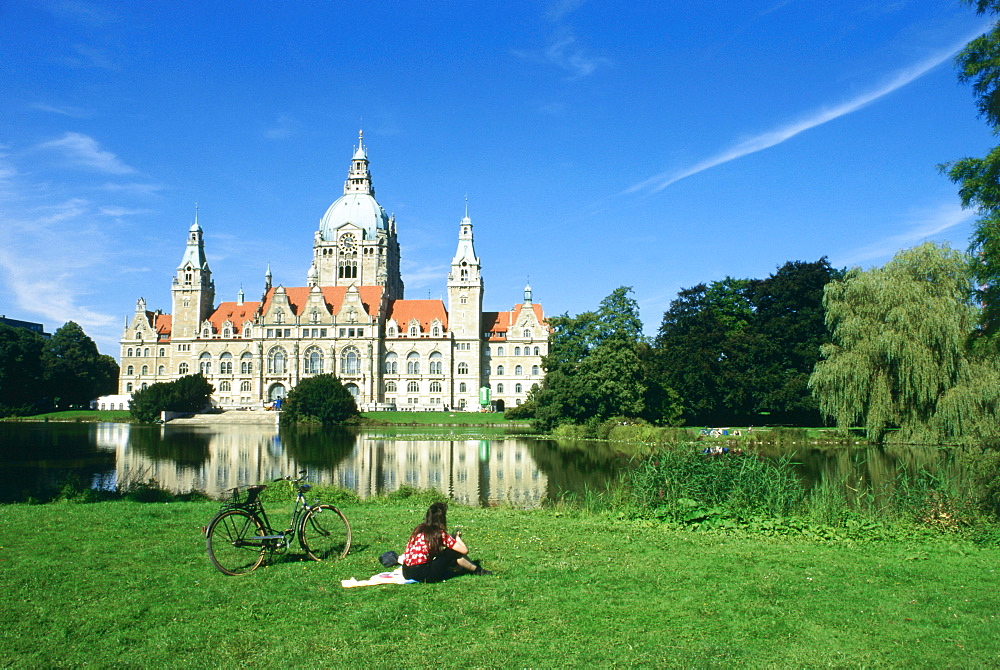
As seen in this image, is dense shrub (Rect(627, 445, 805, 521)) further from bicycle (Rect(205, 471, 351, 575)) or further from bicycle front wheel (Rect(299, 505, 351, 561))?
bicycle (Rect(205, 471, 351, 575))

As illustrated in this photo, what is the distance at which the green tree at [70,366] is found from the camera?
224 feet

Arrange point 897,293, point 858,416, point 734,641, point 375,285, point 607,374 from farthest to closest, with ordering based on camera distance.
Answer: point 375,285 → point 607,374 → point 858,416 → point 897,293 → point 734,641

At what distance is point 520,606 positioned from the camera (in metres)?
6.85

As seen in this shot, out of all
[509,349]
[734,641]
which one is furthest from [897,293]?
[509,349]

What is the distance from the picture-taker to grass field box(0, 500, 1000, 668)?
5.72 meters

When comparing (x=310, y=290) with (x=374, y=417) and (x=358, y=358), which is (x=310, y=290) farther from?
(x=374, y=417)

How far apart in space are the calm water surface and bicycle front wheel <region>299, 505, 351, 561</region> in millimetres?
7111

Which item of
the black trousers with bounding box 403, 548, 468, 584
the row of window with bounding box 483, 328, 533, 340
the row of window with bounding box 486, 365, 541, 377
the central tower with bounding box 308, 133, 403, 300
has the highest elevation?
the central tower with bounding box 308, 133, 403, 300

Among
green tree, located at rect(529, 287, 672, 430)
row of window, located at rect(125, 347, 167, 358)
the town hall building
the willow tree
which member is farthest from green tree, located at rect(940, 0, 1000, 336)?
row of window, located at rect(125, 347, 167, 358)

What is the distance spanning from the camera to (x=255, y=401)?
75375mm

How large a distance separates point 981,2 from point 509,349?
67140 mm

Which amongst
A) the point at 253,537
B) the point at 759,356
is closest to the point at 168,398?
the point at 759,356

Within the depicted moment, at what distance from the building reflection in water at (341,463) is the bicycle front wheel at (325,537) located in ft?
23.2

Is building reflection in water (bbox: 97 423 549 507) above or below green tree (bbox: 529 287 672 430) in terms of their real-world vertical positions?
below
